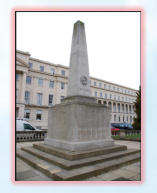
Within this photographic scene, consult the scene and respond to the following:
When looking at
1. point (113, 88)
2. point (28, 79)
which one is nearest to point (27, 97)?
point (28, 79)

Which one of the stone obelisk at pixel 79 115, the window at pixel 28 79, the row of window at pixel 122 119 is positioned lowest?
the row of window at pixel 122 119

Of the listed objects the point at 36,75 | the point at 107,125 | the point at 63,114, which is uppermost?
the point at 36,75

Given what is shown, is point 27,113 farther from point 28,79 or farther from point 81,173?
point 81,173

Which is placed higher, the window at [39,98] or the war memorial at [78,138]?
the window at [39,98]

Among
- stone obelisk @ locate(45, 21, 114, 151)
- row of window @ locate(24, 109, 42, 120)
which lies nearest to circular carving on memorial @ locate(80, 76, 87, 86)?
stone obelisk @ locate(45, 21, 114, 151)

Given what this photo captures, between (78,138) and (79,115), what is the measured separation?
92 cm

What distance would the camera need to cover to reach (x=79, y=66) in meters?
6.94

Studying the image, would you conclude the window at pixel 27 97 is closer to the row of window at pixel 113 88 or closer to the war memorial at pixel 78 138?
the row of window at pixel 113 88

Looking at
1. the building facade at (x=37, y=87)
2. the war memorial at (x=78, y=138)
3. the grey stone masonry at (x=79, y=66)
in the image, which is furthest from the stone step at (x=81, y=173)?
the building facade at (x=37, y=87)

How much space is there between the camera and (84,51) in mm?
7336

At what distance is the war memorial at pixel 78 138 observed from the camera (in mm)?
4348

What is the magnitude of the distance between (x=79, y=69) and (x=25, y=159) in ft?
15.2

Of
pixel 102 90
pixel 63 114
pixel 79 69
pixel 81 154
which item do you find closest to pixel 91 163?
pixel 81 154

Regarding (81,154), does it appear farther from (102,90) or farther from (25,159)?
(102,90)
